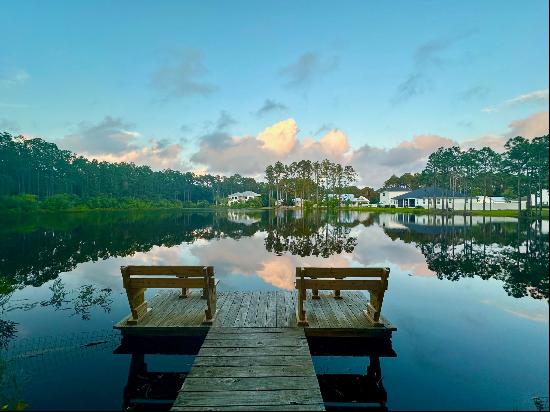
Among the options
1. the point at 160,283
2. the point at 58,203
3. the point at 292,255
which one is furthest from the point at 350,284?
the point at 58,203

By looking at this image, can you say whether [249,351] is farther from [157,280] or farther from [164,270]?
[164,270]

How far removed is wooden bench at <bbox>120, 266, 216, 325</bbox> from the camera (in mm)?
8023

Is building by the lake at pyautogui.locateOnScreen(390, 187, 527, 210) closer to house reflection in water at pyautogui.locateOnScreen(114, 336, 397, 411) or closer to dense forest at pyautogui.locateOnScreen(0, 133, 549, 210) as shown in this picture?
dense forest at pyautogui.locateOnScreen(0, 133, 549, 210)

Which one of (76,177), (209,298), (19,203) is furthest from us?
(76,177)

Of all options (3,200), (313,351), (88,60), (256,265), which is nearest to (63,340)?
(313,351)

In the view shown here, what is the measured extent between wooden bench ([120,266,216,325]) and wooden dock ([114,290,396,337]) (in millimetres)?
291

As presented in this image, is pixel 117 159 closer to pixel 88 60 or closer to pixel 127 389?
pixel 88 60

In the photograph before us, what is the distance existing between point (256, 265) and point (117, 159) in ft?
510

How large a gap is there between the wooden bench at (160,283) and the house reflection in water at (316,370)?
84 cm

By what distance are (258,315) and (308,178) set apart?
372 feet

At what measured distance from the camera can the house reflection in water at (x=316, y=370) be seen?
20.3ft

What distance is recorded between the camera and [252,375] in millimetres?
5742

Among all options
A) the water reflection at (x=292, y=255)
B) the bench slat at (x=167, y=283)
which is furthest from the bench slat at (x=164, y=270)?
the water reflection at (x=292, y=255)

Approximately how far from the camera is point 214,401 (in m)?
4.97
